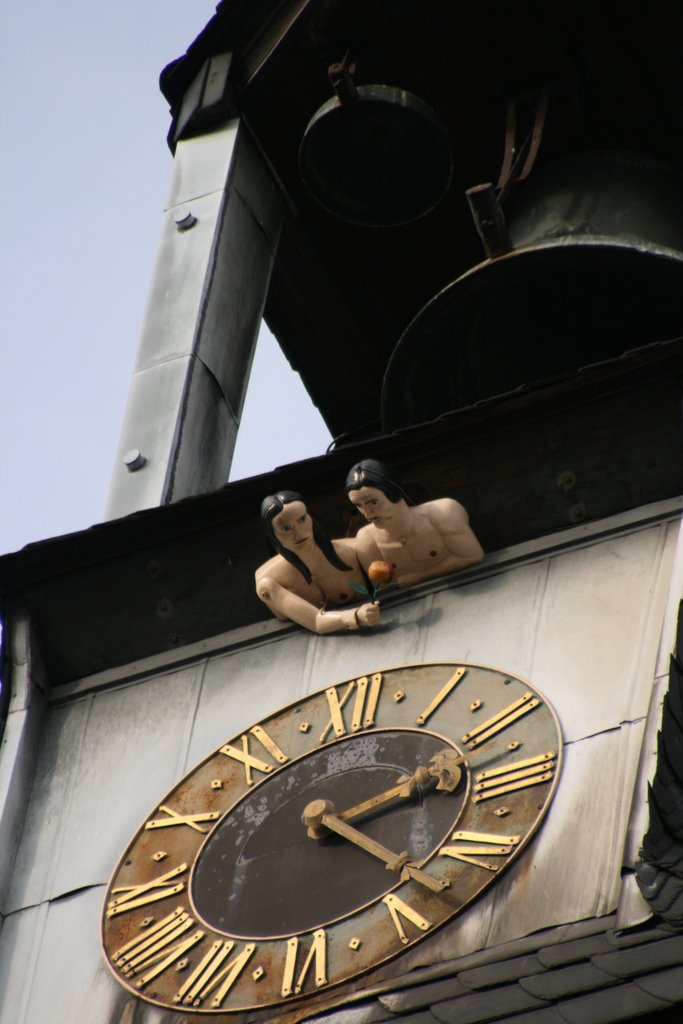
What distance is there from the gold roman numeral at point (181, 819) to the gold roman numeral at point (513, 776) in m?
0.96

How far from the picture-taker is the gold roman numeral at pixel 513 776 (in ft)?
28.9

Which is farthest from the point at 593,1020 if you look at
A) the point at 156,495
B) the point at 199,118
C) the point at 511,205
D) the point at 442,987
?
the point at 199,118

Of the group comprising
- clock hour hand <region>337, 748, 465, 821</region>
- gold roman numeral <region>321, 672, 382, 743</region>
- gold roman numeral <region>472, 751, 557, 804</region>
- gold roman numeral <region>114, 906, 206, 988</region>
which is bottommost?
gold roman numeral <region>321, 672, 382, 743</region>

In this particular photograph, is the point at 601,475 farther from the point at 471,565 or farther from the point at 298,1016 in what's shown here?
the point at 298,1016

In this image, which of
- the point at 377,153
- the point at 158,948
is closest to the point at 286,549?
the point at 158,948

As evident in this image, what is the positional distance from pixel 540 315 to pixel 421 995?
156 inches

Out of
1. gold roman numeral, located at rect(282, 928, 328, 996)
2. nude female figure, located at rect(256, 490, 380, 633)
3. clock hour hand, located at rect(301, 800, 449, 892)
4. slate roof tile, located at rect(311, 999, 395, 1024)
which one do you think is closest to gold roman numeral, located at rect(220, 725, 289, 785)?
clock hour hand, located at rect(301, 800, 449, 892)

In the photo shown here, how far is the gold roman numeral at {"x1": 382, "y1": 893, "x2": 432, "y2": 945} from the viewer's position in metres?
8.44

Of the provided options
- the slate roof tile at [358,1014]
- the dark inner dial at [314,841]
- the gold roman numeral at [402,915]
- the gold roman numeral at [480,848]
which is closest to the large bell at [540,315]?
the dark inner dial at [314,841]

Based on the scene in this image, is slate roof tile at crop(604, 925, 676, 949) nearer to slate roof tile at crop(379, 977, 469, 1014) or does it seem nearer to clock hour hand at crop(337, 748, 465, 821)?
slate roof tile at crop(379, 977, 469, 1014)

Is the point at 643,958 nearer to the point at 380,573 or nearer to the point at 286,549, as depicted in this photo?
the point at 380,573

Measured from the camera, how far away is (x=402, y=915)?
28.0 ft

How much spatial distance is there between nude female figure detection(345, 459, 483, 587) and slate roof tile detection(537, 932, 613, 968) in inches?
87.3

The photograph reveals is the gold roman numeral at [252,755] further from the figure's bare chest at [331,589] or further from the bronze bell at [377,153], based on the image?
the bronze bell at [377,153]
